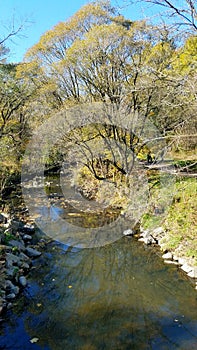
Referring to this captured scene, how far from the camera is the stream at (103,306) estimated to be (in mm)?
4262

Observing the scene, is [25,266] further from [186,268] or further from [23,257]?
[186,268]

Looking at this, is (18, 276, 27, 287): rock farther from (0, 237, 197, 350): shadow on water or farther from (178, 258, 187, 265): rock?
(178, 258, 187, 265): rock

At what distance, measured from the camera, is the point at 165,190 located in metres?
9.31

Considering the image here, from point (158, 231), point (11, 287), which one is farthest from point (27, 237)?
point (158, 231)

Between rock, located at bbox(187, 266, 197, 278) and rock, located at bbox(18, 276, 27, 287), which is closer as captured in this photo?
rock, located at bbox(18, 276, 27, 287)

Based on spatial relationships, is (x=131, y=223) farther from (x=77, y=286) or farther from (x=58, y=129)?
(x=58, y=129)

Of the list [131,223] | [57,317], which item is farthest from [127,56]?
[57,317]

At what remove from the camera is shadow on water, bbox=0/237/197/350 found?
427 centimetres

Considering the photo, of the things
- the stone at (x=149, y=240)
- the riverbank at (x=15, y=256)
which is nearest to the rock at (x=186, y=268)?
the stone at (x=149, y=240)

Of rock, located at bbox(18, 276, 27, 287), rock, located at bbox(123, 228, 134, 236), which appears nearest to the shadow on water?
rock, located at bbox(18, 276, 27, 287)

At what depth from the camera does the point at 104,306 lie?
511cm

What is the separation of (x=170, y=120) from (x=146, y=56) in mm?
2748

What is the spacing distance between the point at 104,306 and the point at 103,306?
0.02m

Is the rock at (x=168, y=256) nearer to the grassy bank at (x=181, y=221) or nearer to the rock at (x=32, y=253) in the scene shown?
the grassy bank at (x=181, y=221)
